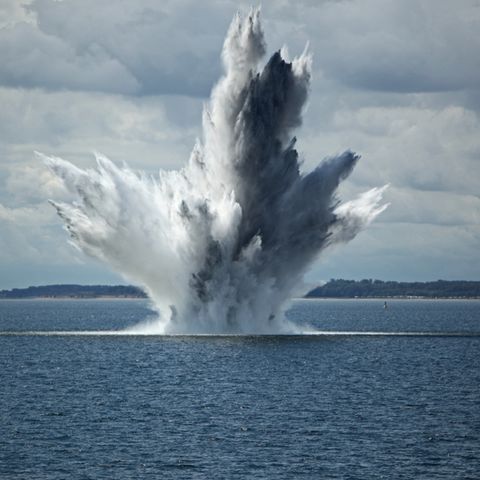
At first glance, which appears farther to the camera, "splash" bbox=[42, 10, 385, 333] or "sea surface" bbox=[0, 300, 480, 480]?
"splash" bbox=[42, 10, 385, 333]

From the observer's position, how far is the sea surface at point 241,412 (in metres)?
55.2

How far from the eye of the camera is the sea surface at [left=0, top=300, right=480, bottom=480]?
2174 inches

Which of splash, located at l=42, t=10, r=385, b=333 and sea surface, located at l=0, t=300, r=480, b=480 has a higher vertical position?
splash, located at l=42, t=10, r=385, b=333

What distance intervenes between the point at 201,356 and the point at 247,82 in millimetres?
31323

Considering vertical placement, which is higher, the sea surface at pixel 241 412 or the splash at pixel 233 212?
the splash at pixel 233 212

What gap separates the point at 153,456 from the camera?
188 feet

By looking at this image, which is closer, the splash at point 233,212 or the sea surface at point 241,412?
the sea surface at point 241,412

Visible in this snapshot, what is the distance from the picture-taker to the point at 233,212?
379ft

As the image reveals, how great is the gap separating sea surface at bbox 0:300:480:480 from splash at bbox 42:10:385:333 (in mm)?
6092

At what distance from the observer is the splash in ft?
383

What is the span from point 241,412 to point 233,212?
Answer: 149ft

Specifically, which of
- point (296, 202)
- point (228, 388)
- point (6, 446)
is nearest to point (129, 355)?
point (296, 202)

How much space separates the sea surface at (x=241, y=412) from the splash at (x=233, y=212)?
6.09 m

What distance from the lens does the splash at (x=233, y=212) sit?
4601 inches
